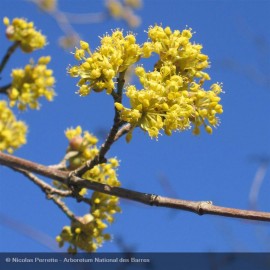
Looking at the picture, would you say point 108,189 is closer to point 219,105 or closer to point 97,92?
point 97,92

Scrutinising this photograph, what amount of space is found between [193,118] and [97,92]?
1.60 feet

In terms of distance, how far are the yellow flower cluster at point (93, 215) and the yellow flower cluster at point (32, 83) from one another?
18.5 inches

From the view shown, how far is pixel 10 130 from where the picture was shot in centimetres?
383

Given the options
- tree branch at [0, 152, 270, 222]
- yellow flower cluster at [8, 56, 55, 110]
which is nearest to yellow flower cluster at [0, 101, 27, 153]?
yellow flower cluster at [8, 56, 55, 110]

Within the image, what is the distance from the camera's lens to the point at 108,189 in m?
2.06

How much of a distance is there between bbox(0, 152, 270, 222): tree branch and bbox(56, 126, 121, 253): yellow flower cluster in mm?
626

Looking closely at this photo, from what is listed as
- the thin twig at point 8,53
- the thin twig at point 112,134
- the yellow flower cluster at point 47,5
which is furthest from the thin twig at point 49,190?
the yellow flower cluster at point 47,5

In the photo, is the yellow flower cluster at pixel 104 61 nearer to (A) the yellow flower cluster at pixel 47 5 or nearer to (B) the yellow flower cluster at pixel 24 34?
(B) the yellow flower cluster at pixel 24 34

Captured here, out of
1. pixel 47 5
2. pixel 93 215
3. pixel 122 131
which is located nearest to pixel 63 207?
pixel 93 215

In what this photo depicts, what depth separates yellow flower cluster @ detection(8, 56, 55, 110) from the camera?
339 centimetres

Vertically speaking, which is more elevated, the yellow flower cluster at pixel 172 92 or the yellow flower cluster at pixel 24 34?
the yellow flower cluster at pixel 24 34

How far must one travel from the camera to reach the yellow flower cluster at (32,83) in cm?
339
